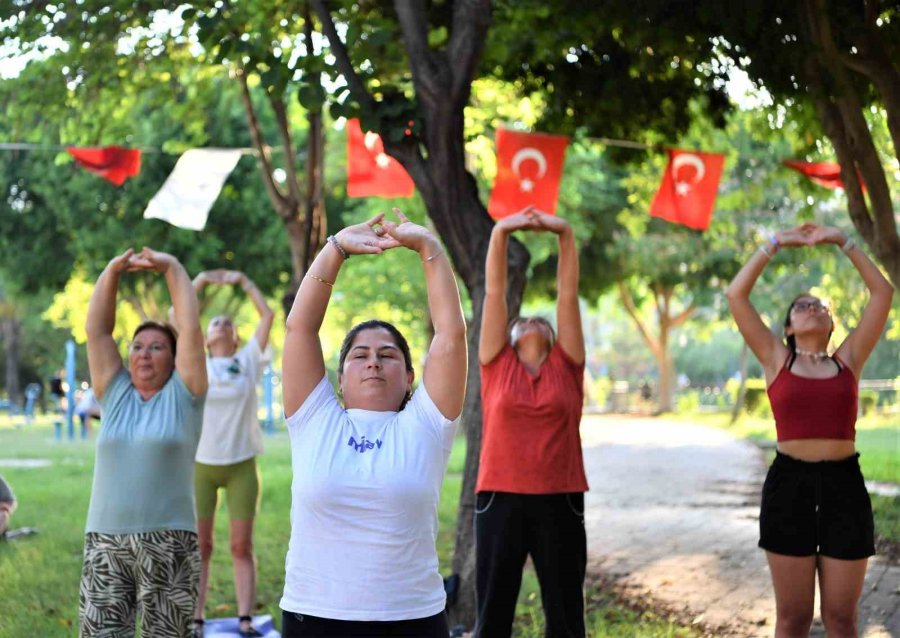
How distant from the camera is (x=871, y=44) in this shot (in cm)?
934

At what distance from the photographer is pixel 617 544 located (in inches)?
486

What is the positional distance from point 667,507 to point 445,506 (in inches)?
105

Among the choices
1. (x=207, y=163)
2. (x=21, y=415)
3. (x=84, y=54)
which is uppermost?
(x=84, y=54)

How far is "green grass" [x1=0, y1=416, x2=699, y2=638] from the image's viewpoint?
843cm

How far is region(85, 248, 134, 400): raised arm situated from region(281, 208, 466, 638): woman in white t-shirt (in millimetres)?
1864

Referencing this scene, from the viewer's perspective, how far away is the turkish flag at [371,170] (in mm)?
13078

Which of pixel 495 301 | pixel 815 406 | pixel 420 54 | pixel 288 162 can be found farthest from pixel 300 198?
pixel 815 406

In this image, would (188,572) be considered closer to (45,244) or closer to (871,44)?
(871,44)

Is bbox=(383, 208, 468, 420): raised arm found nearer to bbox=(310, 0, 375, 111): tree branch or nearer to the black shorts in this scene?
the black shorts

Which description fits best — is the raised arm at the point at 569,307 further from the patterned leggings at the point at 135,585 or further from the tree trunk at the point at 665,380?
the tree trunk at the point at 665,380

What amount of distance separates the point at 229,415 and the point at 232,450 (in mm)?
225

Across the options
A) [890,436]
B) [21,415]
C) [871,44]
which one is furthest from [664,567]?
[21,415]

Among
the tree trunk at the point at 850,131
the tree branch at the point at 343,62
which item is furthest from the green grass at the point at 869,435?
the tree branch at the point at 343,62

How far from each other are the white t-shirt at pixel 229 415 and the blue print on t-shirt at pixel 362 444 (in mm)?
4442
